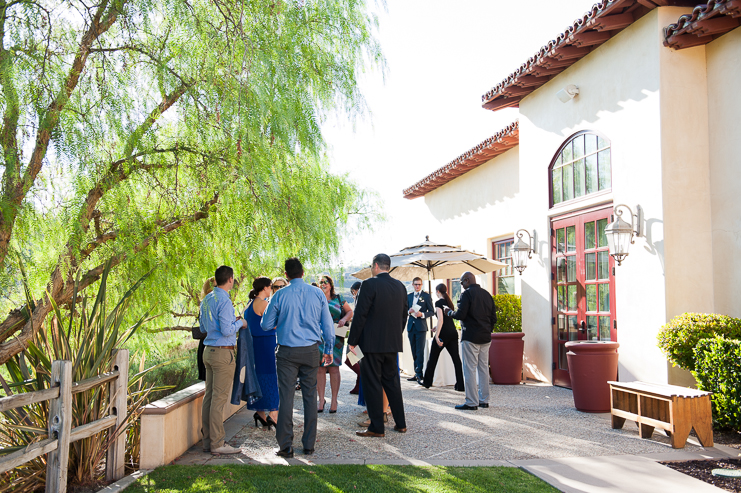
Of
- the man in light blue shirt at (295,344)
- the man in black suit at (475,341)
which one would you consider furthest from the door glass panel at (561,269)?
the man in light blue shirt at (295,344)

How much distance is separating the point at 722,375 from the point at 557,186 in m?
4.81

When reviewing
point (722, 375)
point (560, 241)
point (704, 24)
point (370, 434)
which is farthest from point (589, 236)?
point (370, 434)

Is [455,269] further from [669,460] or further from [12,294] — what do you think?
[12,294]

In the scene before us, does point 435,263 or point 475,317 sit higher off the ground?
point 435,263

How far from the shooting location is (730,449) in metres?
5.59

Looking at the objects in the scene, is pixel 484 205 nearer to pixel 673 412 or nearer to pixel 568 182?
pixel 568 182

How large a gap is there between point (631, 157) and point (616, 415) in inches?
135

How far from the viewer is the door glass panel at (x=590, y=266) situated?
8.92m

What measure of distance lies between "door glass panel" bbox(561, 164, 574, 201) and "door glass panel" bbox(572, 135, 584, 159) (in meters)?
0.25

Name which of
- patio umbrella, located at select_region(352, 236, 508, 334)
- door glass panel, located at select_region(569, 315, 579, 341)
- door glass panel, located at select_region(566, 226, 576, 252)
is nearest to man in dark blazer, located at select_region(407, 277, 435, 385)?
patio umbrella, located at select_region(352, 236, 508, 334)

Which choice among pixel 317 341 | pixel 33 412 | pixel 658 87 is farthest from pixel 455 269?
pixel 33 412

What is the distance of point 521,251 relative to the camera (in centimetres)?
1073

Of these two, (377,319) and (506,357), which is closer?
(377,319)

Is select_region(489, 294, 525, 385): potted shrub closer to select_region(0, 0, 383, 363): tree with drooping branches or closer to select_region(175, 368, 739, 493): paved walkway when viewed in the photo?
select_region(175, 368, 739, 493): paved walkway
